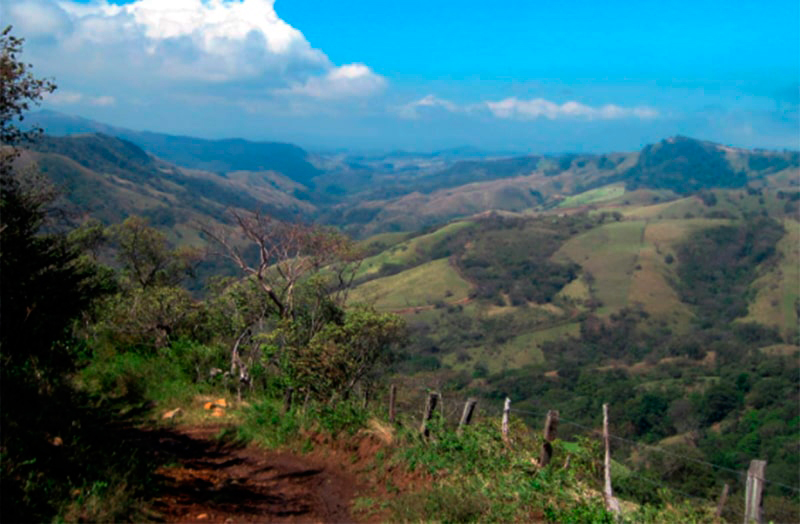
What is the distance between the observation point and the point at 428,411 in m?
8.32

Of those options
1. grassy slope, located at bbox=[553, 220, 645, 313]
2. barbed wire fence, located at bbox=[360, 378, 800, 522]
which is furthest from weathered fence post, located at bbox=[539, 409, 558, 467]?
grassy slope, located at bbox=[553, 220, 645, 313]

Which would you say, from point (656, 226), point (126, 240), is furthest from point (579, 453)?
point (656, 226)

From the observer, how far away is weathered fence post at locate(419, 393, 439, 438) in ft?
26.6

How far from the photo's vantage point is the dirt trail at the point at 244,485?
6422mm

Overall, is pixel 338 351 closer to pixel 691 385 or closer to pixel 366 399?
pixel 366 399

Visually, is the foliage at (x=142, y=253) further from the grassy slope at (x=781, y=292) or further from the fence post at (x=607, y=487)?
the grassy slope at (x=781, y=292)

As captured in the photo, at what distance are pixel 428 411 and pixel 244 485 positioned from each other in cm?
268

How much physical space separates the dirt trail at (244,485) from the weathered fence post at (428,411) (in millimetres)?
1213

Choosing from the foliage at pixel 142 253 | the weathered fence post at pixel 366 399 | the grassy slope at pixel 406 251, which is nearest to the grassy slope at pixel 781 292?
→ the grassy slope at pixel 406 251

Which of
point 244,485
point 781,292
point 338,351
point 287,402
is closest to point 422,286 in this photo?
point 781,292

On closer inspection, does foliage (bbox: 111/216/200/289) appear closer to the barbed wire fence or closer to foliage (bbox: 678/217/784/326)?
the barbed wire fence

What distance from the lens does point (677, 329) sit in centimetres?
9162

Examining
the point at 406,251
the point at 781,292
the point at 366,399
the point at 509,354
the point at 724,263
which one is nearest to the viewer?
the point at 366,399

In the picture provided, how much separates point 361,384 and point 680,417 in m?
50.5
